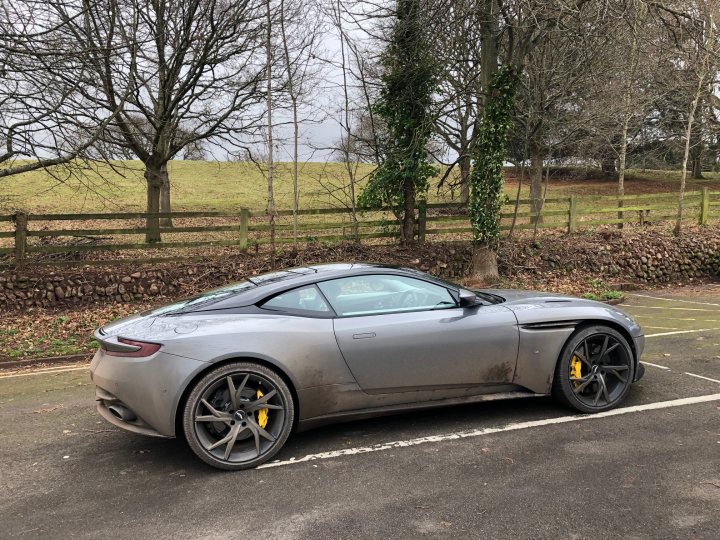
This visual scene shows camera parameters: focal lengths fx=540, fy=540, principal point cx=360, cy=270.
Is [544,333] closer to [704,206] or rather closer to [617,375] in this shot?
[617,375]

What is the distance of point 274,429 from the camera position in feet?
12.1

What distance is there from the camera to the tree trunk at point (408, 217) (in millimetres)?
12609

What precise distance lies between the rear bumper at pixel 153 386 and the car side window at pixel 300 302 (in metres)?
0.69

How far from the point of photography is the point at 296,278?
4137 mm

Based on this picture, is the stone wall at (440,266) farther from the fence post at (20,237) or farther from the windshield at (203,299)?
the windshield at (203,299)

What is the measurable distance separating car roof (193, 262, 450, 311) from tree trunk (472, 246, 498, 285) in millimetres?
7654

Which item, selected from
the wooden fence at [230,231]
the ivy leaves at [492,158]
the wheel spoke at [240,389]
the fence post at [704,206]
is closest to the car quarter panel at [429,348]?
the wheel spoke at [240,389]

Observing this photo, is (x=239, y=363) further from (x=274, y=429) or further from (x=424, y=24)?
(x=424, y=24)

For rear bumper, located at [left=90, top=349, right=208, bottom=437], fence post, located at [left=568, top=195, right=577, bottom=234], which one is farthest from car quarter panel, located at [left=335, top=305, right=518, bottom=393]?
fence post, located at [left=568, top=195, right=577, bottom=234]

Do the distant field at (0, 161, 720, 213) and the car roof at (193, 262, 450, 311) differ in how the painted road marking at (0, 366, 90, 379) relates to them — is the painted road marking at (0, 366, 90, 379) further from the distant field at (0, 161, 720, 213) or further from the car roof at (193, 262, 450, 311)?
Answer: the distant field at (0, 161, 720, 213)

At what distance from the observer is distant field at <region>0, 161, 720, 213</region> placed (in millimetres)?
20734

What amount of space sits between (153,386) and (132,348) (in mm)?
298

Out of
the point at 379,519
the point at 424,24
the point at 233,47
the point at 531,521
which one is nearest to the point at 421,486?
the point at 379,519

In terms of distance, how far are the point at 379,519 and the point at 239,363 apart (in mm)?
1340
